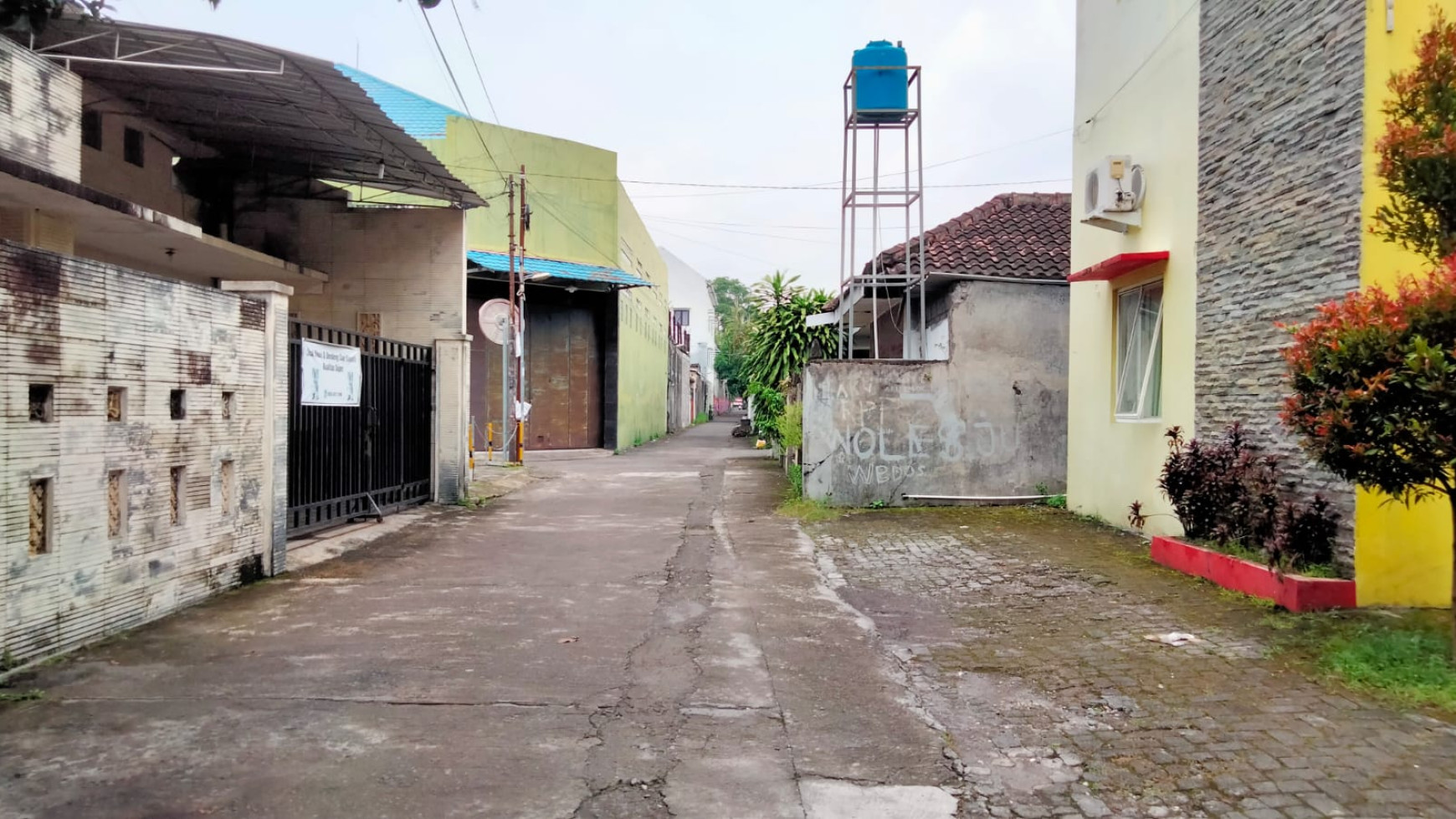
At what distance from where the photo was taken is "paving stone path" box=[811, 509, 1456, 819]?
142 inches

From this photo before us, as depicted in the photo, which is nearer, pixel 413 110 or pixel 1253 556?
pixel 1253 556

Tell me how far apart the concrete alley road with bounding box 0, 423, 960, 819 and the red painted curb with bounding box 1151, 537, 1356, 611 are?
9.35 ft

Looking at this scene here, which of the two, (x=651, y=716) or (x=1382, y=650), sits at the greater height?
(x=1382, y=650)

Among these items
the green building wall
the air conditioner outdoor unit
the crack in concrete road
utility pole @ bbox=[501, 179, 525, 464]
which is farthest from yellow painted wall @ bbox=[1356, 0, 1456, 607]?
the green building wall

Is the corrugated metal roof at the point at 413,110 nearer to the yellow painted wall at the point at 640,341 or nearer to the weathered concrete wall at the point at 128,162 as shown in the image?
the yellow painted wall at the point at 640,341

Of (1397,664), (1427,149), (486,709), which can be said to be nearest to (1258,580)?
(1397,664)

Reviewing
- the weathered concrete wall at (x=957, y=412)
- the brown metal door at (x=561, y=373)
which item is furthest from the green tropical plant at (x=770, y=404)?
the brown metal door at (x=561, y=373)

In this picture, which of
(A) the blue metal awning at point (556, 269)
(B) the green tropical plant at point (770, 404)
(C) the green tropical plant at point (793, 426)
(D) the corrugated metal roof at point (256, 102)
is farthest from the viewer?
(A) the blue metal awning at point (556, 269)

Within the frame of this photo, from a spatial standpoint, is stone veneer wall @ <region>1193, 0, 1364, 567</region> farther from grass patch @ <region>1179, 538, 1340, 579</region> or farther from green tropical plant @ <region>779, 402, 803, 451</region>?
green tropical plant @ <region>779, 402, 803, 451</region>

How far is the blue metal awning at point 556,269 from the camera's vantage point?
22.3m

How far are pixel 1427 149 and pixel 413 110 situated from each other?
2348 cm

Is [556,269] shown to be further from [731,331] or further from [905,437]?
[731,331]

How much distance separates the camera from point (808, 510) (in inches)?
486

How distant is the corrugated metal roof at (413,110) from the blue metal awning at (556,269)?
328 centimetres
